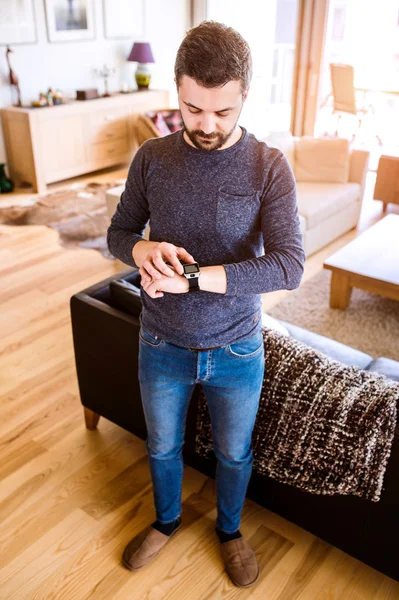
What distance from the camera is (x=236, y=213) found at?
1277 mm

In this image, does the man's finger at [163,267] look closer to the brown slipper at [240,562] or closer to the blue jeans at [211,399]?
the blue jeans at [211,399]

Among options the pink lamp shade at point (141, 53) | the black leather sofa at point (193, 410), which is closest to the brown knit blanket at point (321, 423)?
the black leather sofa at point (193, 410)

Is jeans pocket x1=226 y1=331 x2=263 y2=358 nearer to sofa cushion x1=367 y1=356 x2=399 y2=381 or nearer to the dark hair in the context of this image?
the dark hair

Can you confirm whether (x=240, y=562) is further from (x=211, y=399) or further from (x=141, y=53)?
(x=141, y=53)

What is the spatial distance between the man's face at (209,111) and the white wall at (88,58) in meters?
4.75

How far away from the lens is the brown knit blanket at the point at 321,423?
1442 millimetres

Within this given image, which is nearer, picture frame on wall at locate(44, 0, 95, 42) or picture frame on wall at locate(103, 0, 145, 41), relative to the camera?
picture frame on wall at locate(44, 0, 95, 42)

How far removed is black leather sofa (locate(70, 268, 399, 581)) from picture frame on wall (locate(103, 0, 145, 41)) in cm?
486

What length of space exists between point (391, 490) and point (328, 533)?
0.33 meters

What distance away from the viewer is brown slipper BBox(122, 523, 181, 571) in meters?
1.74

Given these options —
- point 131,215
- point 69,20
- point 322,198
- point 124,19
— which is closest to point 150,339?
point 131,215

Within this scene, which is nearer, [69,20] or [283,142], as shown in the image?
[283,142]

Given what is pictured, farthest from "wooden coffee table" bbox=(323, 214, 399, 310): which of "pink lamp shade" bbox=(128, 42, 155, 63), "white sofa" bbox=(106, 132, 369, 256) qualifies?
"pink lamp shade" bbox=(128, 42, 155, 63)

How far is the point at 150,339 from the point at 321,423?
54 centimetres
